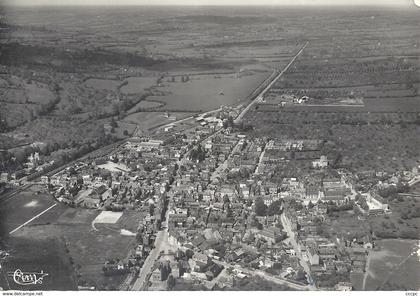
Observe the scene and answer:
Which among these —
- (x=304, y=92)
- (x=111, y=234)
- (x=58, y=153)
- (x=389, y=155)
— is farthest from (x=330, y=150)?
(x=58, y=153)

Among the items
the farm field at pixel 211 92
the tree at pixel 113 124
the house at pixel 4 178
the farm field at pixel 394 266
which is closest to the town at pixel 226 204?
the farm field at pixel 394 266

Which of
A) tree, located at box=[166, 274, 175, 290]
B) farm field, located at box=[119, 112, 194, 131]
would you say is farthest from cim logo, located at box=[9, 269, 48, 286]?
farm field, located at box=[119, 112, 194, 131]

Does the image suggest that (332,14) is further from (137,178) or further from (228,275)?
(228,275)

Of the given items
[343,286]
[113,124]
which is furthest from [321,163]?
[113,124]

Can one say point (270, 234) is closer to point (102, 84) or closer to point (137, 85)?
point (102, 84)

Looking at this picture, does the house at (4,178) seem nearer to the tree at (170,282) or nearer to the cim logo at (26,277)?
the cim logo at (26,277)

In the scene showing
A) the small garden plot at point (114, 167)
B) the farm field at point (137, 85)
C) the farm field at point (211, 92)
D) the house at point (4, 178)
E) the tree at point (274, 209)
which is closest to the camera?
the tree at point (274, 209)

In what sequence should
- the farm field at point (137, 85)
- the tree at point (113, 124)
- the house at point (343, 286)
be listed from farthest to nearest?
the farm field at point (137, 85), the tree at point (113, 124), the house at point (343, 286)
